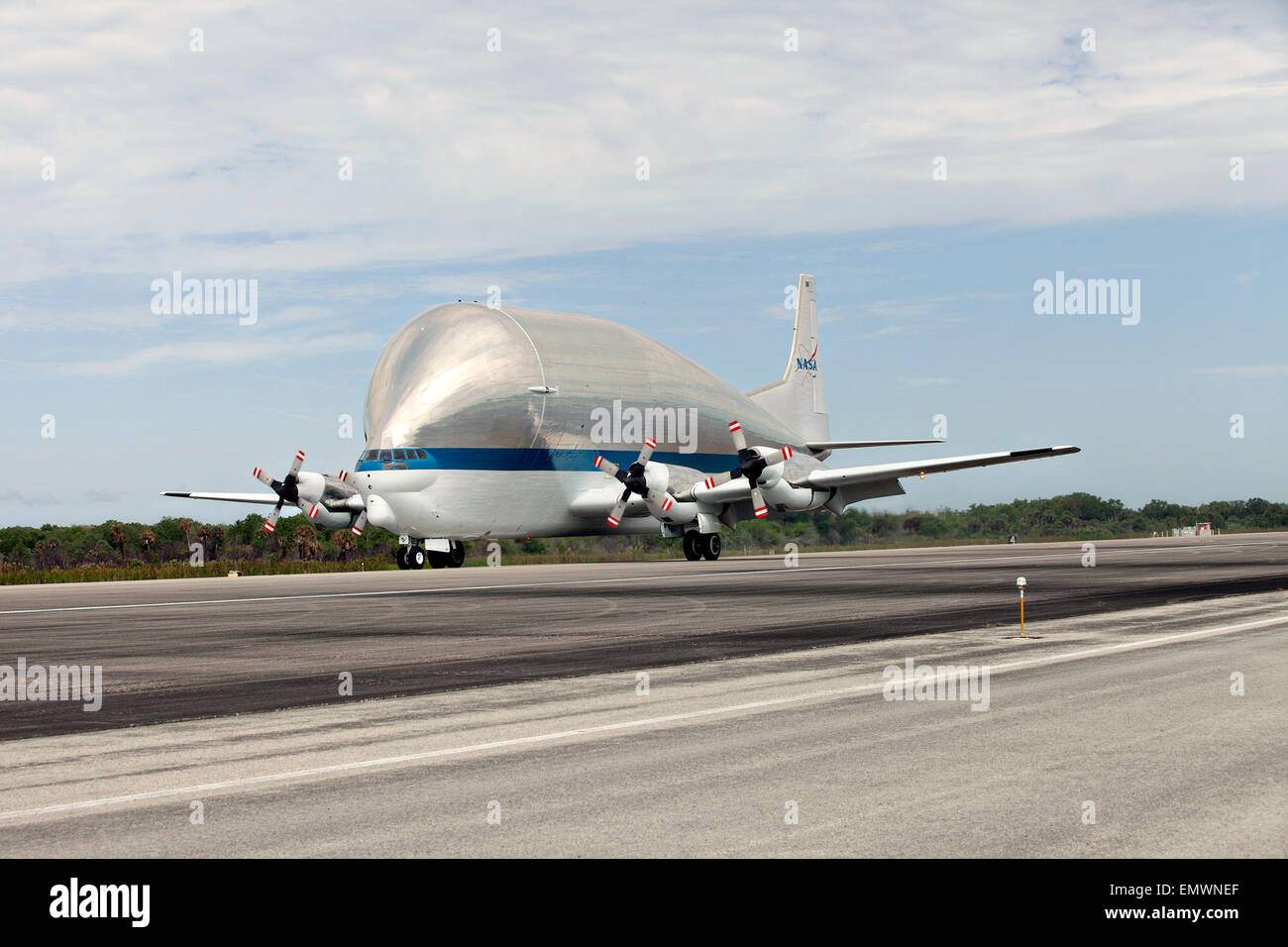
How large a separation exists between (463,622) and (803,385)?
52784 millimetres

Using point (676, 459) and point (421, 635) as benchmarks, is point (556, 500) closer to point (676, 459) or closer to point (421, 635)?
point (676, 459)

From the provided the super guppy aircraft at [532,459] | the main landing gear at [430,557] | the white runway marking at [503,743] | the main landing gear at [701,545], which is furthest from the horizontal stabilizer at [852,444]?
the white runway marking at [503,743]

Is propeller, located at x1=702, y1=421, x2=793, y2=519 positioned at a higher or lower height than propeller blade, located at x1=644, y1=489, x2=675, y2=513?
higher

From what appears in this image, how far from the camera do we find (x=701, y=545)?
54.7 meters

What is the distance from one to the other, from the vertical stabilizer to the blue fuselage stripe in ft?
42.5

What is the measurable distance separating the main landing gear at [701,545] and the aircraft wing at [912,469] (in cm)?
475

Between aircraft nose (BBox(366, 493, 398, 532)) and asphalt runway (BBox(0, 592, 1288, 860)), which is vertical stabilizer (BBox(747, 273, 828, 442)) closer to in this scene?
aircraft nose (BBox(366, 493, 398, 532))

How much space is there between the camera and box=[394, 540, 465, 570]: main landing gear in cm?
5184

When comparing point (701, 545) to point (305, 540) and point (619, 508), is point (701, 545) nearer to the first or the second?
point (619, 508)

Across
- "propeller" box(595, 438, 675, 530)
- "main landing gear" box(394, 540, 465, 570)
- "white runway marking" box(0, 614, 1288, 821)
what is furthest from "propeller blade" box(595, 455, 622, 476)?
"white runway marking" box(0, 614, 1288, 821)

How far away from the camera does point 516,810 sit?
7.44 m

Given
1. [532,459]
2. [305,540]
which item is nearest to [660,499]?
[532,459]
